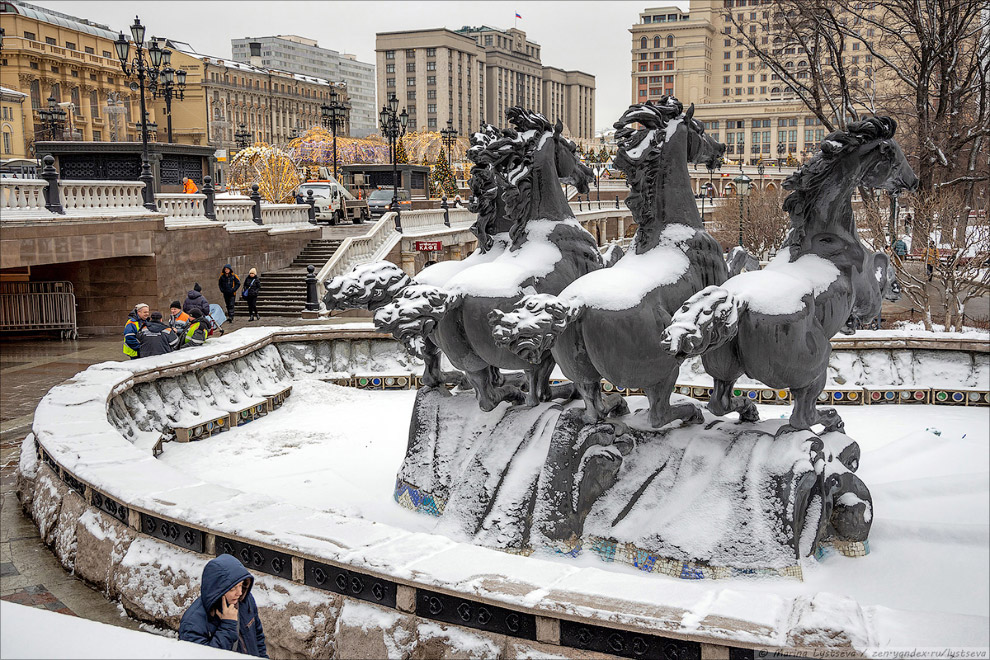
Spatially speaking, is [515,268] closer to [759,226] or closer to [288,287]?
[288,287]

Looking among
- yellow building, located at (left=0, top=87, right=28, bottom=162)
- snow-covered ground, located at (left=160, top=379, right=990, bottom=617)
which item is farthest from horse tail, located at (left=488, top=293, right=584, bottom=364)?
yellow building, located at (left=0, top=87, right=28, bottom=162)

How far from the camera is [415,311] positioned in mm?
6820

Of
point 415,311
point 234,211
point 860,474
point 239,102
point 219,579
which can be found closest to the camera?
point 219,579

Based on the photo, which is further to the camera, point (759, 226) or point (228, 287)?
point (759, 226)

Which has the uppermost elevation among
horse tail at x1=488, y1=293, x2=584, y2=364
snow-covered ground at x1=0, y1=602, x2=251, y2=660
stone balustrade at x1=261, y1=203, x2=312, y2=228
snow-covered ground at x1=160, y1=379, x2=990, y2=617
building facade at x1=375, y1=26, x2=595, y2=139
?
building facade at x1=375, y1=26, x2=595, y2=139

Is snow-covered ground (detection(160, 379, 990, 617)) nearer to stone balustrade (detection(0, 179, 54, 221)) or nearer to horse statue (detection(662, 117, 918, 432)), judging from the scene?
horse statue (detection(662, 117, 918, 432))

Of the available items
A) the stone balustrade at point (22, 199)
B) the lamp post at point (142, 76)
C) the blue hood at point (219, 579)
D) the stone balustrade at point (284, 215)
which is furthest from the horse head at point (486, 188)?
the stone balustrade at point (284, 215)

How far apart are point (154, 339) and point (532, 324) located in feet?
23.6

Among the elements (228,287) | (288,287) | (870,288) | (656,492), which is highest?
(870,288)

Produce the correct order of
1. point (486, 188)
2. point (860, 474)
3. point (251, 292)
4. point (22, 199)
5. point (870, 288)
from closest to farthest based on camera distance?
point (870, 288) → point (486, 188) → point (860, 474) → point (22, 199) → point (251, 292)

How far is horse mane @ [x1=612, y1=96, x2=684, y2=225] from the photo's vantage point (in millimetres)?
6645

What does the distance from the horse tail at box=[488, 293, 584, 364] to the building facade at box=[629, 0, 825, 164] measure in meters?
93.1

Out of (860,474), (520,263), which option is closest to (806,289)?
(520,263)

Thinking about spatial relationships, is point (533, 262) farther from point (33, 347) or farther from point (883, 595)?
point (33, 347)
